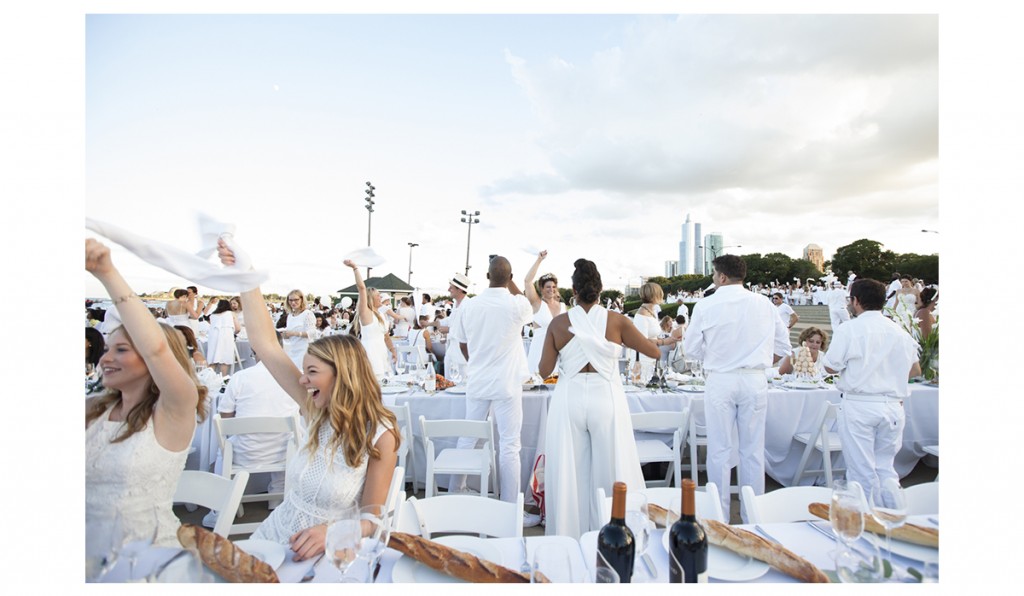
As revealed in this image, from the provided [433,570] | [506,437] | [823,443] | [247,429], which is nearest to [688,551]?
[433,570]

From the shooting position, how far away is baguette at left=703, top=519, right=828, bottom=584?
1336 millimetres

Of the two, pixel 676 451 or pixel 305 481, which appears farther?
pixel 676 451

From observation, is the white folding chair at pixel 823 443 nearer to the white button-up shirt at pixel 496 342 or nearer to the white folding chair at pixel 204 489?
the white button-up shirt at pixel 496 342

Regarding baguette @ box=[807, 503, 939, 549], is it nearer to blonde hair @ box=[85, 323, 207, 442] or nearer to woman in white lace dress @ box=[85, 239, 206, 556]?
woman in white lace dress @ box=[85, 239, 206, 556]

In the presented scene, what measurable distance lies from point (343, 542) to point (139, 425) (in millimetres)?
875

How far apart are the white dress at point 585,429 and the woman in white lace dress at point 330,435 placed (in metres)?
1.25

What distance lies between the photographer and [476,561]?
1.33 metres

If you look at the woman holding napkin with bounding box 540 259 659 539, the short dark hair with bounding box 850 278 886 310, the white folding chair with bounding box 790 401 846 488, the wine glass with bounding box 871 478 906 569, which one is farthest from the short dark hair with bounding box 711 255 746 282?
the wine glass with bounding box 871 478 906 569

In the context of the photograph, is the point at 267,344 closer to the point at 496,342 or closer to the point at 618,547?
the point at 618,547

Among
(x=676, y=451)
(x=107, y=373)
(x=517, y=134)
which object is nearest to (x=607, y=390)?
(x=676, y=451)

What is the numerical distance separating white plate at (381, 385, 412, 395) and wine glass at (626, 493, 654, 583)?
129 inches

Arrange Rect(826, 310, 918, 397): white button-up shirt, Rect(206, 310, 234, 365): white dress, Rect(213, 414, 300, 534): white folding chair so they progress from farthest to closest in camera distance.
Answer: Rect(206, 310, 234, 365): white dress → Rect(213, 414, 300, 534): white folding chair → Rect(826, 310, 918, 397): white button-up shirt

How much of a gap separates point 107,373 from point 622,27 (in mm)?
2162
